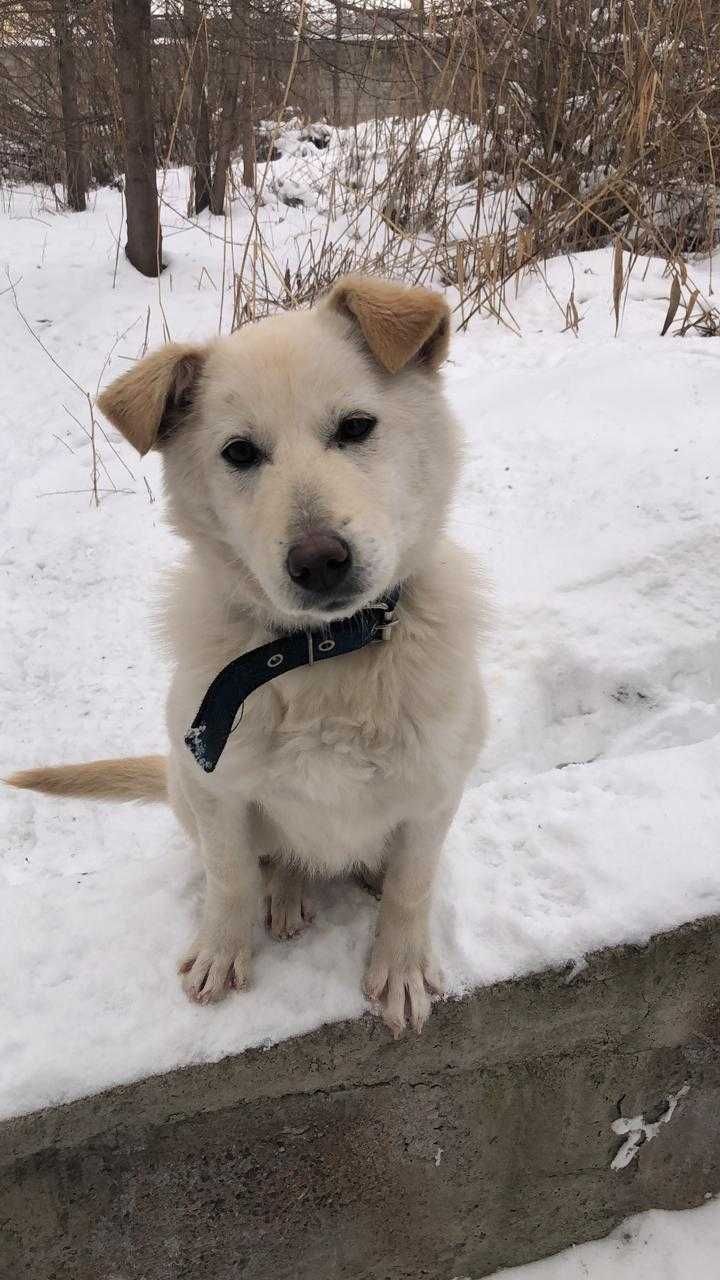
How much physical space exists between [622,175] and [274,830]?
4633mm

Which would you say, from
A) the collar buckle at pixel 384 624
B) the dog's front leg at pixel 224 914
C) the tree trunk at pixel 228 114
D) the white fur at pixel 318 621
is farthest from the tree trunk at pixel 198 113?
the dog's front leg at pixel 224 914

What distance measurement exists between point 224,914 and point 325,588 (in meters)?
0.84

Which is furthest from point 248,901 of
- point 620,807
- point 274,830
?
point 620,807

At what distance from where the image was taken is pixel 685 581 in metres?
3.05

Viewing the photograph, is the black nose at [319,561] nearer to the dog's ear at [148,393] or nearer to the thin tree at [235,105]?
the dog's ear at [148,393]

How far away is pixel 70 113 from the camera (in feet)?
24.5

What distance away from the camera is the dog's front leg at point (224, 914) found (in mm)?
1656

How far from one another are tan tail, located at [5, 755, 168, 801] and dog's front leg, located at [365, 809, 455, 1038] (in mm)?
752

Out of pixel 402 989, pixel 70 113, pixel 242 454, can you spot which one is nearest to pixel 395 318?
pixel 242 454

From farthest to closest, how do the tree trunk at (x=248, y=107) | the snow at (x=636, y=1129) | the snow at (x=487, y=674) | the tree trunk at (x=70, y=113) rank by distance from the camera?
the tree trunk at (x=70, y=113) → the tree trunk at (x=248, y=107) → the snow at (x=636, y=1129) → the snow at (x=487, y=674)

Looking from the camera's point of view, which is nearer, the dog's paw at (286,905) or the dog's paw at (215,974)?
the dog's paw at (215,974)

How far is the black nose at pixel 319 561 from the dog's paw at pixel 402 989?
0.90m

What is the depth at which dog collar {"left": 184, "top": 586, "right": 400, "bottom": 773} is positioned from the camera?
1.43 m

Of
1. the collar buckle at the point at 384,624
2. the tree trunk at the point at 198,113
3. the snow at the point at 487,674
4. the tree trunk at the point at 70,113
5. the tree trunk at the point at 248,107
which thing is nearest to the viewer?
the collar buckle at the point at 384,624
